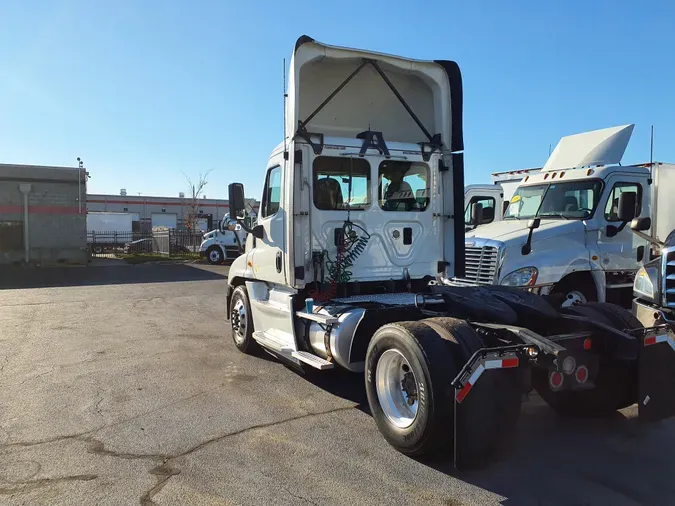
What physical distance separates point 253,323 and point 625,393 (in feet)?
15.2

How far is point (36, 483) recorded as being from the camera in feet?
12.6

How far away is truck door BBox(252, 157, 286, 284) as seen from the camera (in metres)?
6.44

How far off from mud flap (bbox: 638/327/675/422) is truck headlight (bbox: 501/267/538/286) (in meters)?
3.32

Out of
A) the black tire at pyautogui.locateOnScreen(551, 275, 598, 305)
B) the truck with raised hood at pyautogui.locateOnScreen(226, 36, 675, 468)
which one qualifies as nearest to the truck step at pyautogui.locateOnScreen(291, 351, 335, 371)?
the truck with raised hood at pyautogui.locateOnScreen(226, 36, 675, 468)

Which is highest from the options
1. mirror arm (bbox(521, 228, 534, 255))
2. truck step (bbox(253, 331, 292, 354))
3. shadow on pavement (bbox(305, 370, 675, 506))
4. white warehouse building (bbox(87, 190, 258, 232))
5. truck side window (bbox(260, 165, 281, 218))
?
white warehouse building (bbox(87, 190, 258, 232))

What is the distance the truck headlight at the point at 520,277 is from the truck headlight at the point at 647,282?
55.8 inches

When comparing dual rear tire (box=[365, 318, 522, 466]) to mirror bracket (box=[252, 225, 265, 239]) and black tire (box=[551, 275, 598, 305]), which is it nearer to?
mirror bracket (box=[252, 225, 265, 239])

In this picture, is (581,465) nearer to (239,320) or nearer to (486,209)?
(239,320)

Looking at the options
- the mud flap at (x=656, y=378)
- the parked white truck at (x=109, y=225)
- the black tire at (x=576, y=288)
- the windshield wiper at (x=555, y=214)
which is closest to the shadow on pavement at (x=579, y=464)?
the mud flap at (x=656, y=378)

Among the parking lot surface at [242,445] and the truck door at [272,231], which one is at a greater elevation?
the truck door at [272,231]

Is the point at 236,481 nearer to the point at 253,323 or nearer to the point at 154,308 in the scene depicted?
the point at 253,323

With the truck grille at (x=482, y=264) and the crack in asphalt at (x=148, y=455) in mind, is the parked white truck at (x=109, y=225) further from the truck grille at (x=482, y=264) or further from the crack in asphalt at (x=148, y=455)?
the crack in asphalt at (x=148, y=455)

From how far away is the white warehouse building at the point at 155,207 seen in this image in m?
56.0

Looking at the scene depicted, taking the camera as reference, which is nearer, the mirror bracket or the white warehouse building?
the mirror bracket
